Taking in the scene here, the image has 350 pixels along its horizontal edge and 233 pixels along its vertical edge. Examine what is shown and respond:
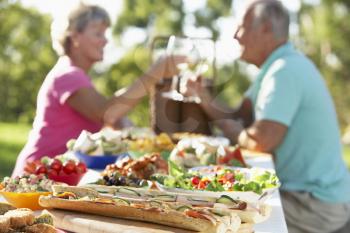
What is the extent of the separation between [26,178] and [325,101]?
2246 millimetres

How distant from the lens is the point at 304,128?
13.0 ft

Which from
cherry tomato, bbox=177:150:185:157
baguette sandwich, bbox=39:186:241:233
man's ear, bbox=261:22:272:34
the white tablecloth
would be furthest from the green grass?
baguette sandwich, bbox=39:186:241:233

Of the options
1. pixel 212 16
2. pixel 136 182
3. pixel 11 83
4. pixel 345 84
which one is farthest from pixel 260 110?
pixel 212 16

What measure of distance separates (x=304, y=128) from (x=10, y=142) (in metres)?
13.2

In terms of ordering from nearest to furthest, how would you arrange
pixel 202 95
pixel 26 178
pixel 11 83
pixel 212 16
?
pixel 26 178, pixel 202 95, pixel 11 83, pixel 212 16

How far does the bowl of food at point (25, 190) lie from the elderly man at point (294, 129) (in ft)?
5.40

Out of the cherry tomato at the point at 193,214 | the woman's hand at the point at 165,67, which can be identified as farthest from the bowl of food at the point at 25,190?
the woman's hand at the point at 165,67

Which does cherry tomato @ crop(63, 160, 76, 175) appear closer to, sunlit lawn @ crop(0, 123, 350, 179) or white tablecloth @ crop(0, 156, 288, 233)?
Result: white tablecloth @ crop(0, 156, 288, 233)

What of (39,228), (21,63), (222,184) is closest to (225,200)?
(222,184)

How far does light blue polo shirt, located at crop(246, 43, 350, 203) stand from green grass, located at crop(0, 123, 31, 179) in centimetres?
819

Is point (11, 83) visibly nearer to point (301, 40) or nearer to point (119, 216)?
point (301, 40)

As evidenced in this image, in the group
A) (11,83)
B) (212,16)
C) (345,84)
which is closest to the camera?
(345,84)

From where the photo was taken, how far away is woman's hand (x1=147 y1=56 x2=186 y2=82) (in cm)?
345

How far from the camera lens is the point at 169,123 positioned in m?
4.37
